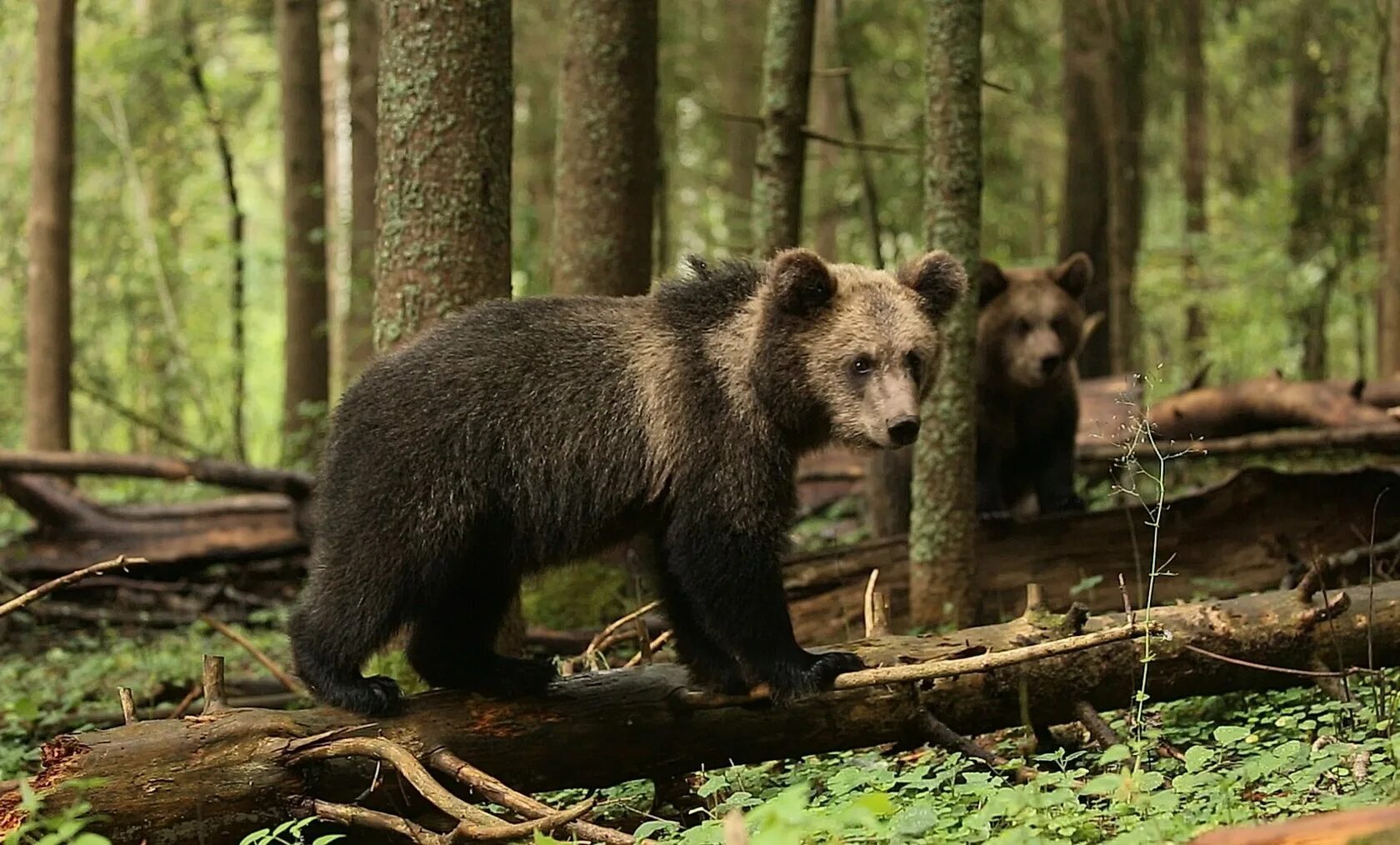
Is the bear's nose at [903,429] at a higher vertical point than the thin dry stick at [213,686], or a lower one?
higher

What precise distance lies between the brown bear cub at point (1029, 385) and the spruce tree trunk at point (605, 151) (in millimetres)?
2518

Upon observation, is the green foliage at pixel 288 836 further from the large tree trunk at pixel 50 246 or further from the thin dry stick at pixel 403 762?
the large tree trunk at pixel 50 246

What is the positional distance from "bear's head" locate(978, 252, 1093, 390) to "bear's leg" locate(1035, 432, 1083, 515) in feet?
1.48

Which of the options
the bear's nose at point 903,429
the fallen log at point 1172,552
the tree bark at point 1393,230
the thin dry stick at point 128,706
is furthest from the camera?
the tree bark at point 1393,230

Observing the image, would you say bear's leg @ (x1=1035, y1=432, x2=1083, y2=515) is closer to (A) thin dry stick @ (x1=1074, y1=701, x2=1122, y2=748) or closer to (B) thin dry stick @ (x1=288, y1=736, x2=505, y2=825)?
(A) thin dry stick @ (x1=1074, y1=701, x2=1122, y2=748)

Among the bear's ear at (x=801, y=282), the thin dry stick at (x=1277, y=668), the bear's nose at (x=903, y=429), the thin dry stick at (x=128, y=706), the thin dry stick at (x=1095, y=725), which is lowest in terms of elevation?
the thin dry stick at (x=1095, y=725)

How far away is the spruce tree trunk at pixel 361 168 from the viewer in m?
13.1

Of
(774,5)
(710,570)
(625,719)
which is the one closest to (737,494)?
(710,570)

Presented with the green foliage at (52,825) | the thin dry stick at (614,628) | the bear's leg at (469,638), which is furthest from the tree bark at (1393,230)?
the green foliage at (52,825)

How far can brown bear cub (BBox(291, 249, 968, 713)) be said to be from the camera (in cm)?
523

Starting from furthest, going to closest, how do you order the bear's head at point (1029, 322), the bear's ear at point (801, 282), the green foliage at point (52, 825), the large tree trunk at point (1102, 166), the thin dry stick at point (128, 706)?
the large tree trunk at point (1102, 166), the bear's head at point (1029, 322), the bear's ear at point (801, 282), the thin dry stick at point (128, 706), the green foliage at point (52, 825)

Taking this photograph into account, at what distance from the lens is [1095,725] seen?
5309 mm

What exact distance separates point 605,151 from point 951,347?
2.87m

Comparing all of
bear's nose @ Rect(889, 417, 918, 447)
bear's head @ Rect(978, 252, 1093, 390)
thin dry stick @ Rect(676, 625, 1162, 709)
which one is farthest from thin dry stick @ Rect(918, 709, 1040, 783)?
bear's head @ Rect(978, 252, 1093, 390)
